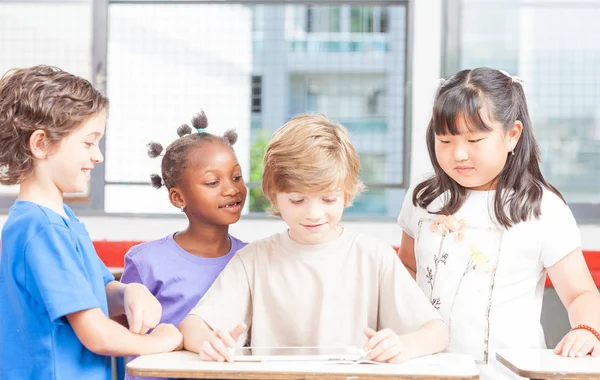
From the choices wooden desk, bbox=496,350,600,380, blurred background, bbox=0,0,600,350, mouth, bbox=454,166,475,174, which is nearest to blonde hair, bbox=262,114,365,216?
mouth, bbox=454,166,475,174

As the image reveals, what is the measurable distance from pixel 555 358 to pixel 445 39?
1.83 m

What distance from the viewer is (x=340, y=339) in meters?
1.42

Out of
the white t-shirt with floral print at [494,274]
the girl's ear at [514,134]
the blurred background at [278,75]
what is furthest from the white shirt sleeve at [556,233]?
the blurred background at [278,75]

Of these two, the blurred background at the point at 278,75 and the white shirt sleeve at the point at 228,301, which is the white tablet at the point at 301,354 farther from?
the blurred background at the point at 278,75

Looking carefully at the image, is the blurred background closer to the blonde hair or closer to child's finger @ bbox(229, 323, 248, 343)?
the blonde hair

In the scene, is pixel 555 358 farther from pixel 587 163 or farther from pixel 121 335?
pixel 587 163

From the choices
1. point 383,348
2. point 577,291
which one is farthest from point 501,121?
point 383,348

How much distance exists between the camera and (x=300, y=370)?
1145 millimetres

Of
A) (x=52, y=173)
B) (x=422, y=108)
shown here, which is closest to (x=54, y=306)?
(x=52, y=173)

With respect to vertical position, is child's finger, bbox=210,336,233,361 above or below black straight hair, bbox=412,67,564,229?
below

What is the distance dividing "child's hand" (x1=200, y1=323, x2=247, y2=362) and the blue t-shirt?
0.20 m

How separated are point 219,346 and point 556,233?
75 centimetres

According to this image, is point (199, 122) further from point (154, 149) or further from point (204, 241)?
point (204, 241)

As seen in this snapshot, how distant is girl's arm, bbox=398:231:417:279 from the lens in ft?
5.90
